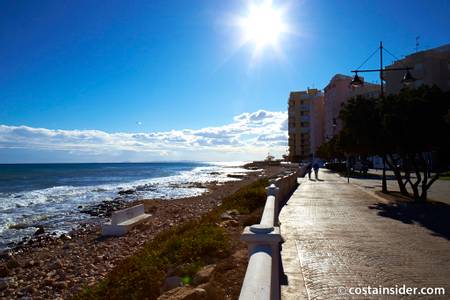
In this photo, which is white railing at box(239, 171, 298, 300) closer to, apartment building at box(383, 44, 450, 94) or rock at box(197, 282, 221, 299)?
rock at box(197, 282, 221, 299)

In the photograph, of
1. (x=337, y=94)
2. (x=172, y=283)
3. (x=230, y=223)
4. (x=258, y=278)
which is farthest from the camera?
(x=337, y=94)

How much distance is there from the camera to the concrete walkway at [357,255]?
4.95m

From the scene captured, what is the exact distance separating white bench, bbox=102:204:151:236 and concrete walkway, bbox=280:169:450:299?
21.2 ft

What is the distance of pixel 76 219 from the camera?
1977 centimetres

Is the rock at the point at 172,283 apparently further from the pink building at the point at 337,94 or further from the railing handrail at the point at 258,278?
the pink building at the point at 337,94

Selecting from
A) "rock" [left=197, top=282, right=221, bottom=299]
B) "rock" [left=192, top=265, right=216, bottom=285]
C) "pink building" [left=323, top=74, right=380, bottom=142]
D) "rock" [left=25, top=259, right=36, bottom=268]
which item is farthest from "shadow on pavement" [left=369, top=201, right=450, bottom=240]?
"pink building" [left=323, top=74, right=380, bottom=142]

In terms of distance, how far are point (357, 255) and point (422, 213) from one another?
6302mm

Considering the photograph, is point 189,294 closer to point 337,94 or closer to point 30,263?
point 30,263

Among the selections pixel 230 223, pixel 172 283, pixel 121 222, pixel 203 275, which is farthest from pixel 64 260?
pixel 203 275

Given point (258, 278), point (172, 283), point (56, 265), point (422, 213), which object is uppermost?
point (258, 278)

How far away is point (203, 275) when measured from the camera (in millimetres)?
5859

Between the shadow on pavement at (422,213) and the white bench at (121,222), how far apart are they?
9.12 metres

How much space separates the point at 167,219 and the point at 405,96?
38.3ft

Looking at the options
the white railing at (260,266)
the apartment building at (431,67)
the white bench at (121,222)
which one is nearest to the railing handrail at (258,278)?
the white railing at (260,266)
